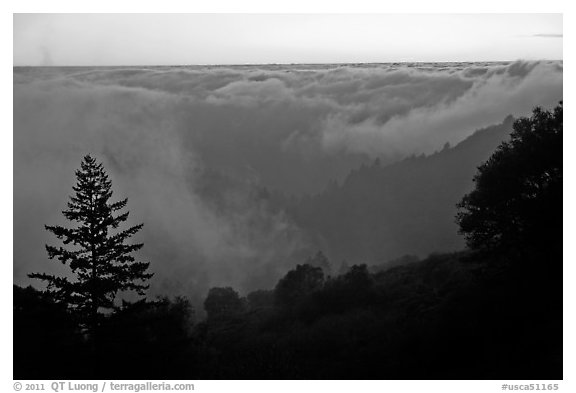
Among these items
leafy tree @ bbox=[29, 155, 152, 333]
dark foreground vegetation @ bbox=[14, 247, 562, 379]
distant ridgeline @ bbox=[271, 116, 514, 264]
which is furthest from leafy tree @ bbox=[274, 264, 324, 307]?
leafy tree @ bbox=[29, 155, 152, 333]

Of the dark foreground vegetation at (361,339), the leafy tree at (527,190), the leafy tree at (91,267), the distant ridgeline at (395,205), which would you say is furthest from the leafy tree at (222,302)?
the leafy tree at (527,190)

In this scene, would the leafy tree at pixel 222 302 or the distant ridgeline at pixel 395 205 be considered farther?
the leafy tree at pixel 222 302

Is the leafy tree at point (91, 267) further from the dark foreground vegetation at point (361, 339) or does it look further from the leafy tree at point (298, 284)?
the leafy tree at point (298, 284)

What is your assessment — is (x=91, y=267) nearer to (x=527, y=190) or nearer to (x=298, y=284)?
(x=298, y=284)

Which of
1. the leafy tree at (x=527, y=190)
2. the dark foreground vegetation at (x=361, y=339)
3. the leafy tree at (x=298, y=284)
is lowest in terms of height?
the dark foreground vegetation at (x=361, y=339)

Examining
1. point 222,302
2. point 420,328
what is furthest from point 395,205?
point 222,302

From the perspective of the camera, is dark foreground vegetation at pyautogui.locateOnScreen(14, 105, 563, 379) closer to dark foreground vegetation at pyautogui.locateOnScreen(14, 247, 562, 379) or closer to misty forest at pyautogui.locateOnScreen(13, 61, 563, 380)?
dark foreground vegetation at pyautogui.locateOnScreen(14, 247, 562, 379)

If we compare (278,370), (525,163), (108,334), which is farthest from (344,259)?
(108,334)

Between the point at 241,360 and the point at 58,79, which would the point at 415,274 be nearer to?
the point at 241,360
